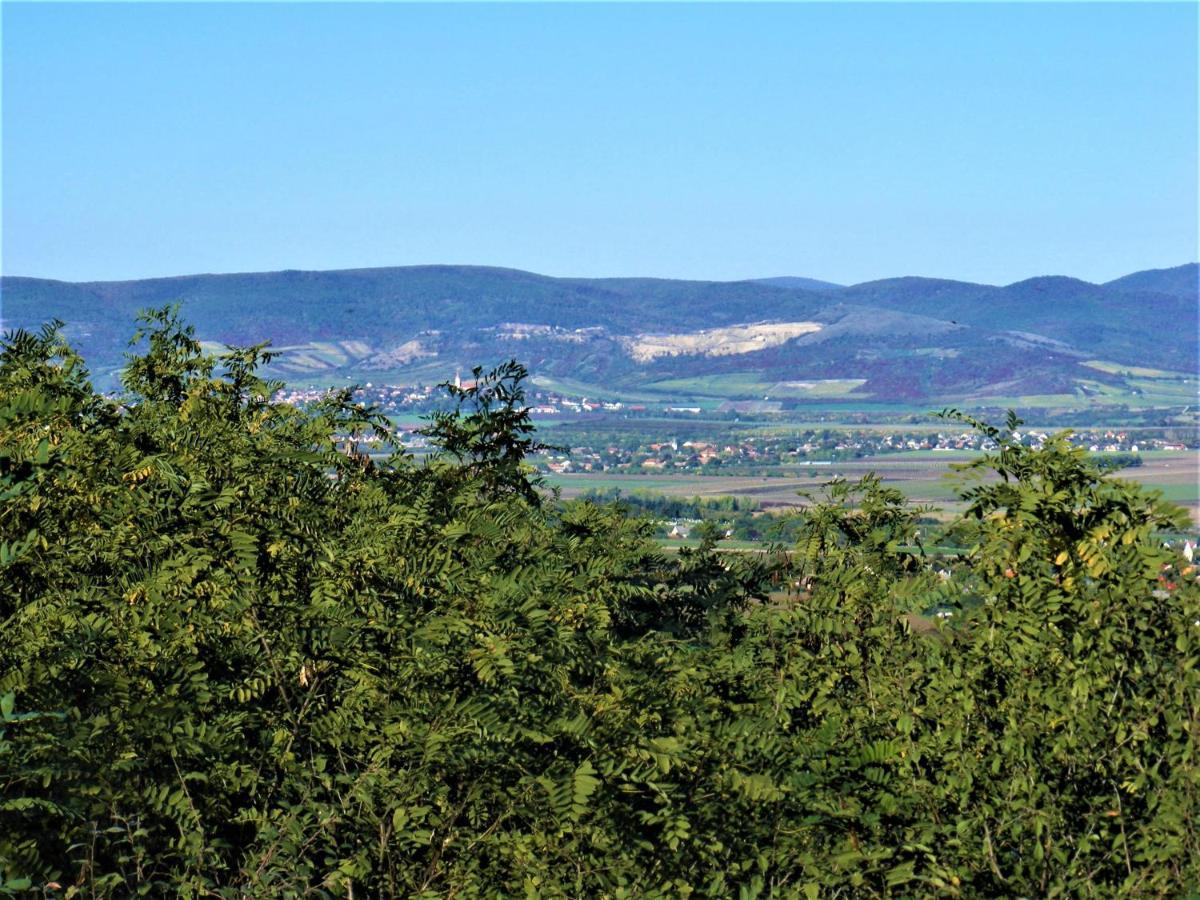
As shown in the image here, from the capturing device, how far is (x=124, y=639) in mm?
6523

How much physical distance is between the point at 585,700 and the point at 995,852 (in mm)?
1707

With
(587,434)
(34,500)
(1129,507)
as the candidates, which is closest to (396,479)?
(34,500)

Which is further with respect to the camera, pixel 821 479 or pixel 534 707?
pixel 821 479

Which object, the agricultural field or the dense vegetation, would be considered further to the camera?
the agricultural field

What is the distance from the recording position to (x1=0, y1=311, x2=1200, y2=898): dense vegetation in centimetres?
566

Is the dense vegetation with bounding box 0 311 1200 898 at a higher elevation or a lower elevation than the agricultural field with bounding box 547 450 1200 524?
higher

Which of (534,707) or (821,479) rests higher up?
(534,707)

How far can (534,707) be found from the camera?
612 centimetres

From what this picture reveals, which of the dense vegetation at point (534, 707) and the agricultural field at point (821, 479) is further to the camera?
the agricultural field at point (821, 479)

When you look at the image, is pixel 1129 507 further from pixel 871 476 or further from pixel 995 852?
pixel 871 476

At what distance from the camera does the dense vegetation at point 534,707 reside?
223 inches

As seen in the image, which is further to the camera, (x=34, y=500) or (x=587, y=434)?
(x=587, y=434)

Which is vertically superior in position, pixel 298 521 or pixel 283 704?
pixel 298 521

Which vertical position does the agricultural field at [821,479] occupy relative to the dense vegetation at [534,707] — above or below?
below
